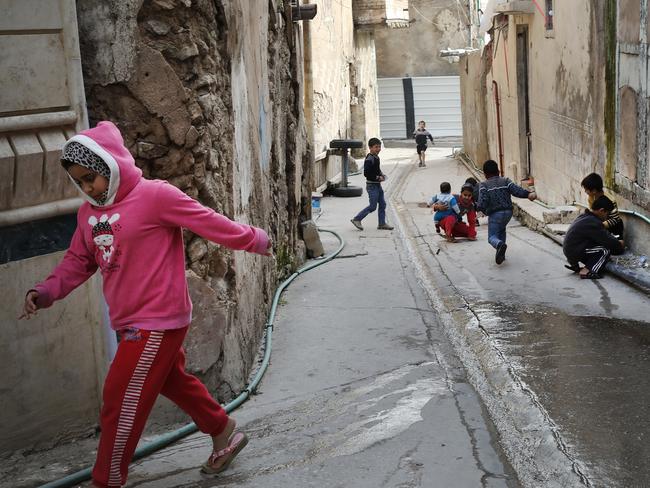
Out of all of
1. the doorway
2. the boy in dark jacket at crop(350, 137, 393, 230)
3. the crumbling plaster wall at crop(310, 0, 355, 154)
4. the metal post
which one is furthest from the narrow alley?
the crumbling plaster wall at crop(310, 0, 355, 154)

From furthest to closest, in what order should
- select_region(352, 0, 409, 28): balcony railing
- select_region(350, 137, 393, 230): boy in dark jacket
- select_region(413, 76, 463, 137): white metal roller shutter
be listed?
select_region(413, 76, 463, 137): white metal roller shutter
select_region(352, 0, 409, 28): balcony railing
select_region(350, 137, 393, 230): boy in dark jacket

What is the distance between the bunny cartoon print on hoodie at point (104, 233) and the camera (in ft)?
12.4

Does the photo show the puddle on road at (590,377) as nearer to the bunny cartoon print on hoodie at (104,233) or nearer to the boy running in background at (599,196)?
the boy running in background at (599,196)

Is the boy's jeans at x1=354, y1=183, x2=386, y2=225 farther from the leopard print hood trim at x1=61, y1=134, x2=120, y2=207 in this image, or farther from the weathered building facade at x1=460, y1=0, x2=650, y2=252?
the leopard print hood trim at x1=61, y1=134, x2=120, y2=207

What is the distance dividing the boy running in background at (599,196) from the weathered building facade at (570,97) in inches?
7.1

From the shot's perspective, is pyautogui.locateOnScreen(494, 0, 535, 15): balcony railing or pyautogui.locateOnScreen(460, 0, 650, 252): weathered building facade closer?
pyautogui.locateOnScreen(460, 0, 650, 252): weathered building facade

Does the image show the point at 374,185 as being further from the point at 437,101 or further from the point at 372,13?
the point at 437,101

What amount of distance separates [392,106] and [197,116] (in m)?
34.4

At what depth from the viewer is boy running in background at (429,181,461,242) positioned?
42.7 ft

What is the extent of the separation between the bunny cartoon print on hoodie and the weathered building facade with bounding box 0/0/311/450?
0.70 metres

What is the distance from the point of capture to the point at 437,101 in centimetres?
3884

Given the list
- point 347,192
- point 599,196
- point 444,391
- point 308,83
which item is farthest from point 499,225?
point 308,83

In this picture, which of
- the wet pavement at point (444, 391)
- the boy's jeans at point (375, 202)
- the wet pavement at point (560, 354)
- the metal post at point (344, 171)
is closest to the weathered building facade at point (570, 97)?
the wet pavement at point (560, 354)

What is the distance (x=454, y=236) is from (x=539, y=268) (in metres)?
3.22
